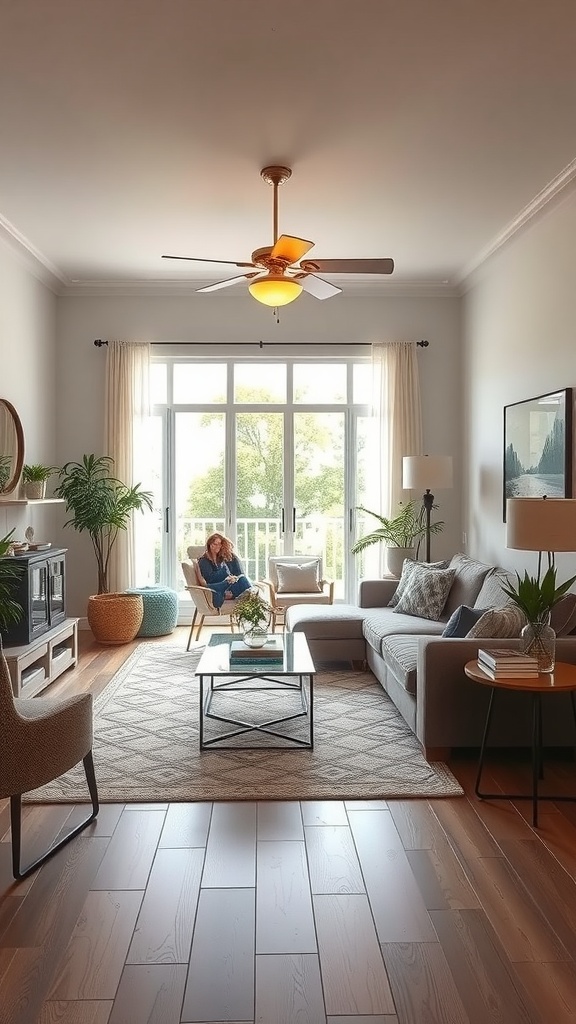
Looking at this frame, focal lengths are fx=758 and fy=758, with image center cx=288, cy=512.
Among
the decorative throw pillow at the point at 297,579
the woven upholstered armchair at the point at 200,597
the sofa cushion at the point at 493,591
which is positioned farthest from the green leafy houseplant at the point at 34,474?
the sofa cushion at the point at 493,591

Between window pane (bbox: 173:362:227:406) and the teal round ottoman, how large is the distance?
6.19 feet

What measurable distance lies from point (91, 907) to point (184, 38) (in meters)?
3.40

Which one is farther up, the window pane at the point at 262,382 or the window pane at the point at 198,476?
the window pane at the point at 262,382

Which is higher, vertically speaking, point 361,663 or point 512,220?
point 512,220

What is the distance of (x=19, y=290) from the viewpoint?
20.4 ft

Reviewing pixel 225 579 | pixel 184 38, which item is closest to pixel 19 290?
pixel 225 579

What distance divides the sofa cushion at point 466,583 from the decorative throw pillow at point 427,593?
0.15ft

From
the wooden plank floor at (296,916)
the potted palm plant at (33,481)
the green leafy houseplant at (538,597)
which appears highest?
the potted palm plant at (33,481)

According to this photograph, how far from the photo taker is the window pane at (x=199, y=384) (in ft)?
24.5

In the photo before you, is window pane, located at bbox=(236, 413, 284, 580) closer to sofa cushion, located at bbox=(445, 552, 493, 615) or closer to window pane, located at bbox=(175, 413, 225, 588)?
window pane, located at bbox=(175, 413, 225, 588)

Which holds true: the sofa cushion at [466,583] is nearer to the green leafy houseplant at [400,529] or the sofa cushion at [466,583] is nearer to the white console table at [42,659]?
the green leafy houseplant at [400,529]

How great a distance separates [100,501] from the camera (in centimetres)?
677

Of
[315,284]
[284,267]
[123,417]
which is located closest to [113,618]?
[123,417]

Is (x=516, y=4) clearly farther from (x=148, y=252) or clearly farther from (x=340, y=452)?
(x=340, y=452)
